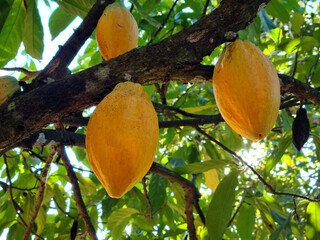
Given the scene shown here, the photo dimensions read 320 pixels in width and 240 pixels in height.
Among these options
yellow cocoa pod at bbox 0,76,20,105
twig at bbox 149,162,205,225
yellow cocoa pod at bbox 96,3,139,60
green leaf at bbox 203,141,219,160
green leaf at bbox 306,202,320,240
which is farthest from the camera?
green leaf at bbox 203,141,219,160

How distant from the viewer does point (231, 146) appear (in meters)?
2.60

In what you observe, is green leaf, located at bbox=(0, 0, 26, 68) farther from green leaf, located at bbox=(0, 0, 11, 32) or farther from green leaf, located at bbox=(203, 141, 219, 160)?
green leaf, located at bbox=(203, 141, 219, 160)

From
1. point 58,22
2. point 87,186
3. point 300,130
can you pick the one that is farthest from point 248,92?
point 87,186

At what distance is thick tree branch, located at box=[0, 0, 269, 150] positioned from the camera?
36.3 inches

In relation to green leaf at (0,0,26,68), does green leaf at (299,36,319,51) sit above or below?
below

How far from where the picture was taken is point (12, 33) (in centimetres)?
192

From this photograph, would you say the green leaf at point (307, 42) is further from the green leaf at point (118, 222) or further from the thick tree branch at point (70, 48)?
the green leaf at point (118, 222)

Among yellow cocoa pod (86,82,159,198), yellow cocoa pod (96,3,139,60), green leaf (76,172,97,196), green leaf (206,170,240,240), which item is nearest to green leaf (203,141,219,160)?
green leaf (206,170,240,240)

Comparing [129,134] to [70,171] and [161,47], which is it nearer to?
[161,47]

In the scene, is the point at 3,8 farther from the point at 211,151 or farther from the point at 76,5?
the point at 211,151

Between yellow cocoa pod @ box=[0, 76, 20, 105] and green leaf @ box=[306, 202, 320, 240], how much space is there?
1502mm

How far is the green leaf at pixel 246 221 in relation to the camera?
1.98 m

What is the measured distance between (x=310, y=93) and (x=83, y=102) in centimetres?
75

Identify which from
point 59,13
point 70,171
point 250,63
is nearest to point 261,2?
point 250,63
